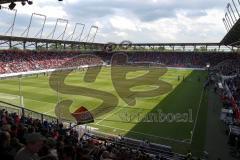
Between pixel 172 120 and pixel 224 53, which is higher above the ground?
pixel 224 53

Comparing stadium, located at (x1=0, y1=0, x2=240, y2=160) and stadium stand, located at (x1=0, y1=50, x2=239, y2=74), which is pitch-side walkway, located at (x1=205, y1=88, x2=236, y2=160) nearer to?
stadium, located at (x1=0, y1=0, x2=240, y2=160)

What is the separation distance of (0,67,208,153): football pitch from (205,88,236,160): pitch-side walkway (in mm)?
567

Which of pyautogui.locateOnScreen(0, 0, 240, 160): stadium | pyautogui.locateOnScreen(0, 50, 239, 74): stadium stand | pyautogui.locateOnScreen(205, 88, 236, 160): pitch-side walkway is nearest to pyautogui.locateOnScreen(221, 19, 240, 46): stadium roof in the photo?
pyautogui.locateOnScreen(0, 0, 240, 160): stadium

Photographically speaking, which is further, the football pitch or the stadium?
the football pitch

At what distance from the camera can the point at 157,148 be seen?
58.4ft

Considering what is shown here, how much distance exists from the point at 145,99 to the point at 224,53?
5743cm

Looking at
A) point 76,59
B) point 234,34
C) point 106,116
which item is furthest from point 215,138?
point 76,59

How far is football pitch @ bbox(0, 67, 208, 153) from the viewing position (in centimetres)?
2239

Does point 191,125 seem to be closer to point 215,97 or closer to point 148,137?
point 148,137

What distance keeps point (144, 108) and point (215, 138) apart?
10.2 meters

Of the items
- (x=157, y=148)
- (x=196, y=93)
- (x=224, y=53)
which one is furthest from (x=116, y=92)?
(x=224, y=53)

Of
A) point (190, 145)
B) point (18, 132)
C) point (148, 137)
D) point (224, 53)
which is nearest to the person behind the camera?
point (18, 132)

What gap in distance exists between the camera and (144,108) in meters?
30.7

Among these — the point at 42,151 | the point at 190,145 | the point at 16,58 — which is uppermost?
the point at 16,58
